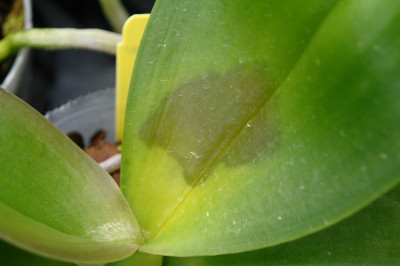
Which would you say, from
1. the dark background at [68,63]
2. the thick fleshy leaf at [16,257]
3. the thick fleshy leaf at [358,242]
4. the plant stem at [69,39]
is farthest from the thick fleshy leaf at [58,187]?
the dark background at [68,63]

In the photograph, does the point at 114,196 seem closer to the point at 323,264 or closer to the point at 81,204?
the point at 81,204

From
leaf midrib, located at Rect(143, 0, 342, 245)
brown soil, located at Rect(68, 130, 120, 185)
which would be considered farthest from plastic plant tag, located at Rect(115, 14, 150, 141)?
leaf midrib, located at Rect(143, 0, 342, 245)

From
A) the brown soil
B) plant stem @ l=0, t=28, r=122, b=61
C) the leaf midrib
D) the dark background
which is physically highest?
the leaf midrib

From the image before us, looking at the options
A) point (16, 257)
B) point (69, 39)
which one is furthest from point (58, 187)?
Answer: point (69, 39)

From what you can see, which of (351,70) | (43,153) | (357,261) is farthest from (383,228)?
(43,153)

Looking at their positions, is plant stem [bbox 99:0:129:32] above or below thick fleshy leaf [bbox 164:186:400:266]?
below

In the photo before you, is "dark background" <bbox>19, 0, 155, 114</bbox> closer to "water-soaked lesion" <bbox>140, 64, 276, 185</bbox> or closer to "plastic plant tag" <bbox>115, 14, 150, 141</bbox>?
"plastic plant tag" <bbox>115, 14, 150, 141</bbox>
